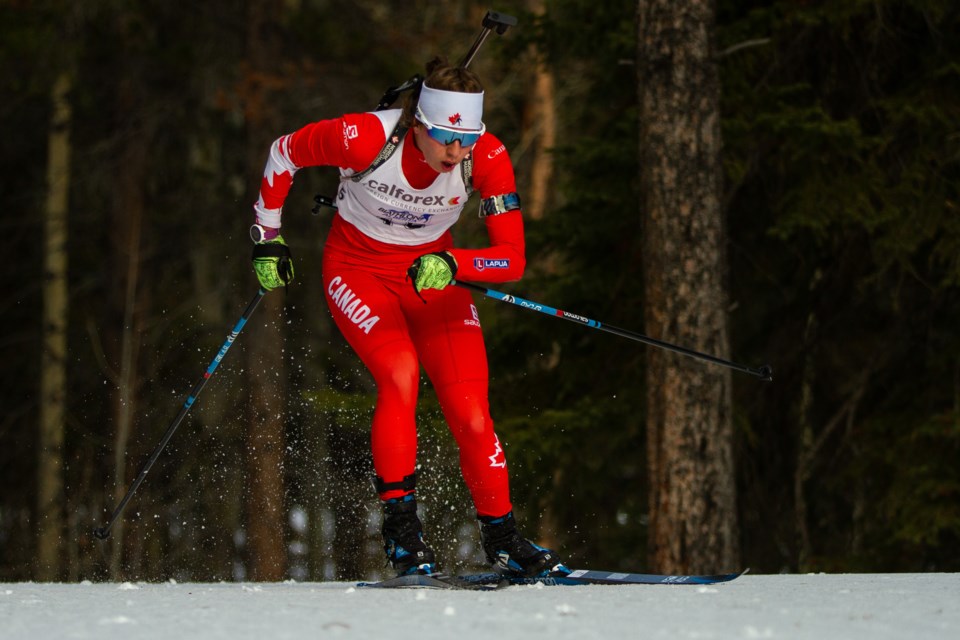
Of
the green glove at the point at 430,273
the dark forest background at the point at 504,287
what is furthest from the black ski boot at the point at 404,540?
the dark forest background at the point at 504,287

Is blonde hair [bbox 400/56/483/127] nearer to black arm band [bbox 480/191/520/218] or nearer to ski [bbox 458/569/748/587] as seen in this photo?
black arm band [bbox 480/191/520/218]

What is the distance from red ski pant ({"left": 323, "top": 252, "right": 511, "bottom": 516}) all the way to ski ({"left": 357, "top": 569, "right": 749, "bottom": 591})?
11.3 inches

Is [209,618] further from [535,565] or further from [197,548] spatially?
[197,548]

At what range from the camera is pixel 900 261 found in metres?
8.46

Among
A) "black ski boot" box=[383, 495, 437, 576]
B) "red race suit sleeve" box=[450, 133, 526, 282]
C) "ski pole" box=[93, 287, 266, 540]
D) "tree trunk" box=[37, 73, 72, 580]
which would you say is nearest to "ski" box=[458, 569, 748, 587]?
"black ski boot" box=[383, 495, 437, 576]

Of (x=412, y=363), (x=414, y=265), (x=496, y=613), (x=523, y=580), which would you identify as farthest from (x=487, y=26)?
(x=496, y=613)

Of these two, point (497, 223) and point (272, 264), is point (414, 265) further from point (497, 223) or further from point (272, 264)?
point (272, 264)

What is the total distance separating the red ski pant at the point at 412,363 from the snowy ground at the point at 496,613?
550mm

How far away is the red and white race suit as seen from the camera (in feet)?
16.9

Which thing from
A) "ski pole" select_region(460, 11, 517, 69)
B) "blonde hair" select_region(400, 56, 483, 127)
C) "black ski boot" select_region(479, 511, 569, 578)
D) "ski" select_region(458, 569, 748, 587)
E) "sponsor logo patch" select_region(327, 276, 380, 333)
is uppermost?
"ski pole" select_region(460, 11, 517, 69)

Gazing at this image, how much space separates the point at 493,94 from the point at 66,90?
18.7ft

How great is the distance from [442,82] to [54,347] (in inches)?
531

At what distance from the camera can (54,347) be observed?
17.2m

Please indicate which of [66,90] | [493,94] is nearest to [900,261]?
[493,94]
